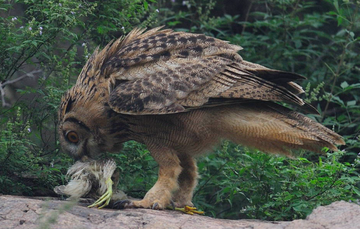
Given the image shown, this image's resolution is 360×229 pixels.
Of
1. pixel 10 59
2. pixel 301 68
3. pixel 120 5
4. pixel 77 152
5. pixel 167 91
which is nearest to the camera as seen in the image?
pixel 167 91

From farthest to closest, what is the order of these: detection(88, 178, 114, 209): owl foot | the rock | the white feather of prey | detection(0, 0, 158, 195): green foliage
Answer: detection(0, 0, 158, 195): green foliage < the white feather of prey < detection(88, 178, 114, 209): owl foot < the rock

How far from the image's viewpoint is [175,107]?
4969mm

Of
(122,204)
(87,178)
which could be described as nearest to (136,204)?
(122,204)

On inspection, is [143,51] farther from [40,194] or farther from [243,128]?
[40,194]

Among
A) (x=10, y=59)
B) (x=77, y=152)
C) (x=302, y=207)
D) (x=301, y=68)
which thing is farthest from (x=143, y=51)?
(x=301, y=68)

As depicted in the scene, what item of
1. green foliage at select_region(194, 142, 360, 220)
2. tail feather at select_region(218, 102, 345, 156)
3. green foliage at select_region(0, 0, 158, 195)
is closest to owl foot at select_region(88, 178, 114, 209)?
green foliage at select_region(0, 0, 158, 195)

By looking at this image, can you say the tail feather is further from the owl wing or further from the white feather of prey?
the white feather of prey

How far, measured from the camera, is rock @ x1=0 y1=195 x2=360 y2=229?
4043mm

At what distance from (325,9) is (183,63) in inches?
201

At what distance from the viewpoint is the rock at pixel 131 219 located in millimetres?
4043

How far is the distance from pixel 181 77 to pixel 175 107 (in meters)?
0.33

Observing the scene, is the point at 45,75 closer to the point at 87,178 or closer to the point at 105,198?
the point at 87,178

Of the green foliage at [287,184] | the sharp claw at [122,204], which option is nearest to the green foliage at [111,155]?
the green foliage at [287,184]

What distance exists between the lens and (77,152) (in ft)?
17.8
